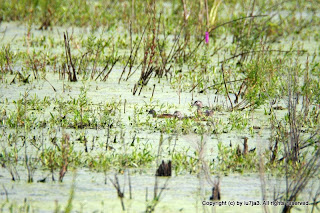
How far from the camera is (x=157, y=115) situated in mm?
4645

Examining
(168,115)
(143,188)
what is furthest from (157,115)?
(143,188)

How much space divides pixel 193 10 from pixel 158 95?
2.84 m

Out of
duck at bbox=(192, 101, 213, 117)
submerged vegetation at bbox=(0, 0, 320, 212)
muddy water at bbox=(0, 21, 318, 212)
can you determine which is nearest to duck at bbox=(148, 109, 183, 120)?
submerged vegetation at bbox=(0, 0, 320, 212)

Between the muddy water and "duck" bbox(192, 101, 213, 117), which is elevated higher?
"duck" bbox(192, 101, 213, 117)

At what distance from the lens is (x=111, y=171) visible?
3398mm

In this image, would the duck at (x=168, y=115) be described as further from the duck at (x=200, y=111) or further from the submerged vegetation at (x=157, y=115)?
the duck at (x=200, y=111)

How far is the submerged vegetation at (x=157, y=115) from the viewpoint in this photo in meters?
3.37

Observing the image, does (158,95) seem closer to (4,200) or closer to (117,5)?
(4,200)

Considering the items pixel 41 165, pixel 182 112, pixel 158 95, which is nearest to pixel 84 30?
pixel 158 95

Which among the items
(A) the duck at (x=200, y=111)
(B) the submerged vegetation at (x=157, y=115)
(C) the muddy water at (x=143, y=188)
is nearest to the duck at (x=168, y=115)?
(B) the submerged vegetation at (x=157, y=115)

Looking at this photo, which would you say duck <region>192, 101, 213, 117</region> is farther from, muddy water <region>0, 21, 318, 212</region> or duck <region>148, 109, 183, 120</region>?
muddy water <region>0, 21, 318, 212</region>

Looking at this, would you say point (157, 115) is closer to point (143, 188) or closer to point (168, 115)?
point (168, 115)

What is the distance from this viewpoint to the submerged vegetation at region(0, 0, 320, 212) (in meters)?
3.37

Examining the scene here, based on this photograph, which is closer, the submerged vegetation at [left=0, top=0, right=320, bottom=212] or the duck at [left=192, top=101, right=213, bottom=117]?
the submerged vegetation at [left=0, top=0, right=320, bottom=212]
